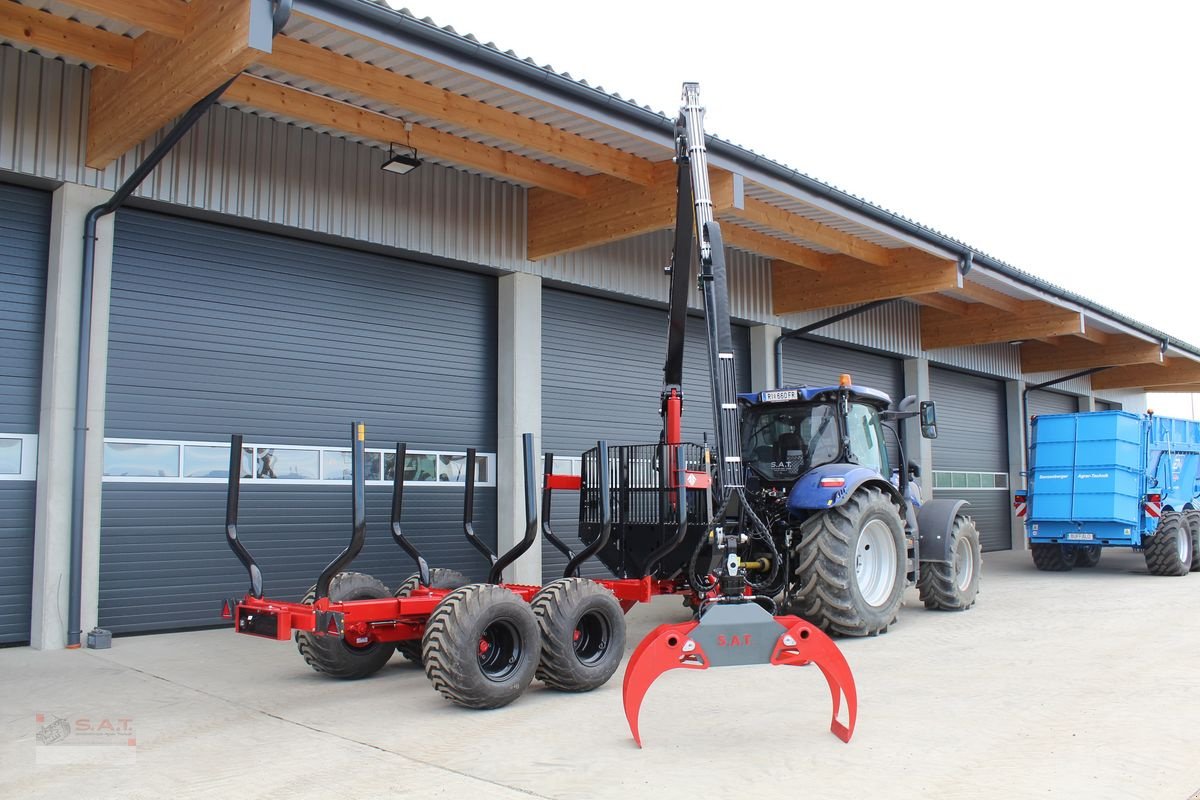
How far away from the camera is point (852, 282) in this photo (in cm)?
1532

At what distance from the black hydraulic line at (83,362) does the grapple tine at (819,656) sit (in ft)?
20.1

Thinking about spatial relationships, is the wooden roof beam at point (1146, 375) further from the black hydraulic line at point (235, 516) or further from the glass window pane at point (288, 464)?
the black hydraulic line at point (235, 516)

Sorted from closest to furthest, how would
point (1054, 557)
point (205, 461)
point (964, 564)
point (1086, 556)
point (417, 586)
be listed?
point (417, 586)
point (205, 461)
point (964, 564)
point (1054, 557)
point (1086, 556)

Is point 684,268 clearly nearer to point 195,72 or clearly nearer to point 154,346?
point 195,72

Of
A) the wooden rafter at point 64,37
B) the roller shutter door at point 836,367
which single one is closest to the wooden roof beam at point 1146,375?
the roller shutter door at point 836,367

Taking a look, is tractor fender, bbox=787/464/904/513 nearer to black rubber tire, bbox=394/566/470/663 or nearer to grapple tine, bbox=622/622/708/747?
black rubber tire, bbox=394/566/470/663

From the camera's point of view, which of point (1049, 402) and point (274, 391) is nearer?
point (274, 391)

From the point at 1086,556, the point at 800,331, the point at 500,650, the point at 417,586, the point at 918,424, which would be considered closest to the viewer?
the point at 500,650

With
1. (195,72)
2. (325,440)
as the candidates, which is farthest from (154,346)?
(195,72)

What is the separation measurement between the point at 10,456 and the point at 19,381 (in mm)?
650

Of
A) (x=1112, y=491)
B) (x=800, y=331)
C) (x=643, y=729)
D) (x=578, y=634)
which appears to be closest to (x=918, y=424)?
(x=1112, y=491)

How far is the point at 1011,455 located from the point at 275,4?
1981cm

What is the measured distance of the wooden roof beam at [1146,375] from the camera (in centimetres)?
2572

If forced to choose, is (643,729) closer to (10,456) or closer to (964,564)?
(10,456)
